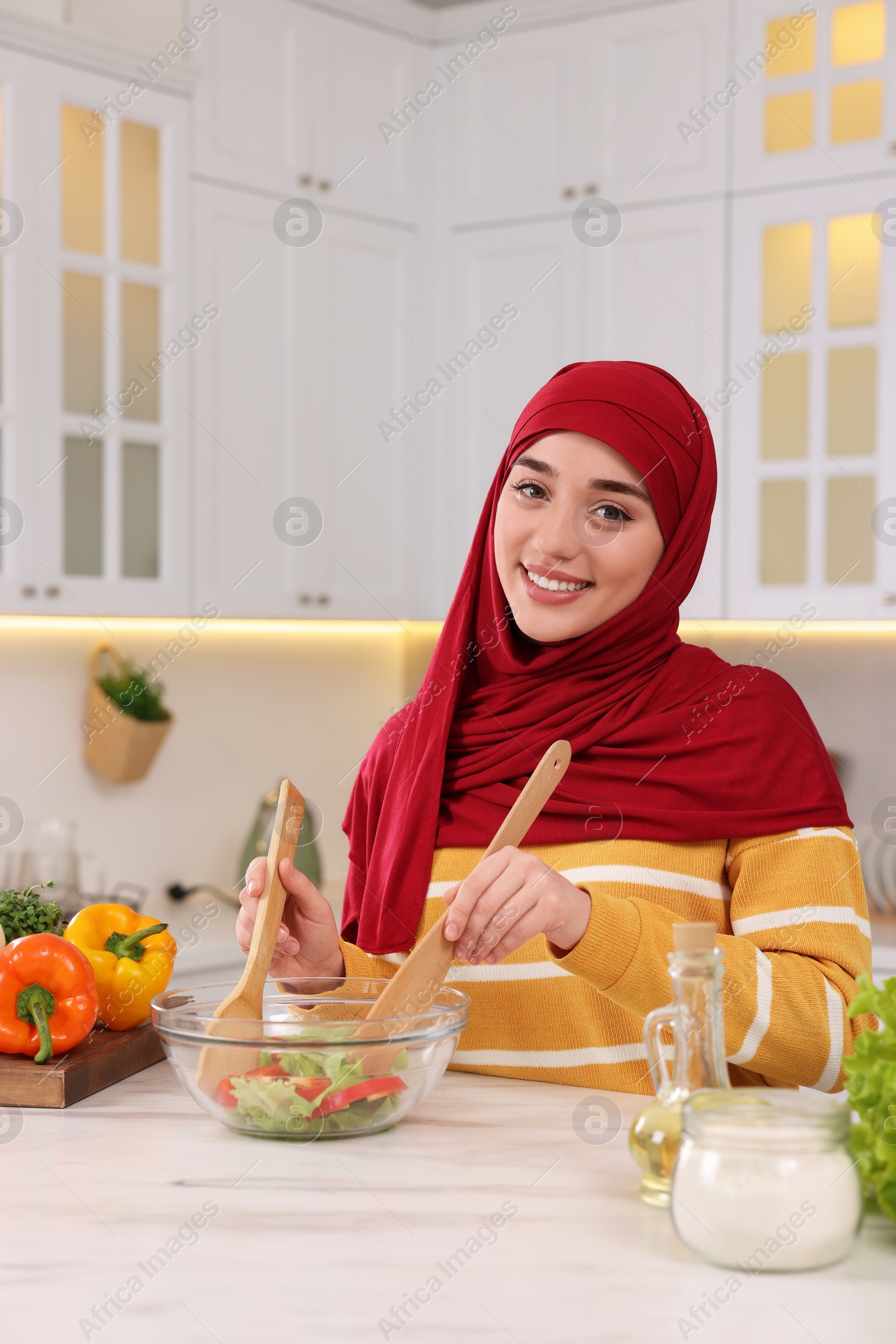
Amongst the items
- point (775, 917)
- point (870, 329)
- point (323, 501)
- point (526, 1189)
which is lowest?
point (526, 1189)

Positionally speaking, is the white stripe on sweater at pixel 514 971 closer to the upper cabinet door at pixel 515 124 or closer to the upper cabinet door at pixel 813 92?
the upper cabinet door at pixel 813 92

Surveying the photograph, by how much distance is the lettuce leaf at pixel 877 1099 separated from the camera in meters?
0.79

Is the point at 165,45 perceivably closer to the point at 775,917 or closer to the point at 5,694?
the point at 5,694

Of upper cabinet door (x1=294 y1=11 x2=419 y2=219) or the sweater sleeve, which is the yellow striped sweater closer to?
the sweater sleeve

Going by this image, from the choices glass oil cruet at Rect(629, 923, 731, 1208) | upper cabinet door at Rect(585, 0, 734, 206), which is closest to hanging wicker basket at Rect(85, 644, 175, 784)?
upper cabinet door at Rect(585, 0, 734, 206)

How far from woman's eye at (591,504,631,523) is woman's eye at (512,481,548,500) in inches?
2.1

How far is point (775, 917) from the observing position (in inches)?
47.2

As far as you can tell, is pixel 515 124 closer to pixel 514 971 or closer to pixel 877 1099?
pixel 514 971

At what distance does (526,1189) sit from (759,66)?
252 cm

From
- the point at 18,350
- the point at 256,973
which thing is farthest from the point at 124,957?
the point at 18,350

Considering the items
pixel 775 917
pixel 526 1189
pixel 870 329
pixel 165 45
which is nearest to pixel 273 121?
pixel 165 45

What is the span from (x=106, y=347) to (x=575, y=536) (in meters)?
1.62

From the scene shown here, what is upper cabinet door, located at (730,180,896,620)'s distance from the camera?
108 inches

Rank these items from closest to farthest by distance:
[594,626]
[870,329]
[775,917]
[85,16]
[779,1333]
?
[779,1333]
[775,917]
[594,626]
[85,16]
[870,329]
